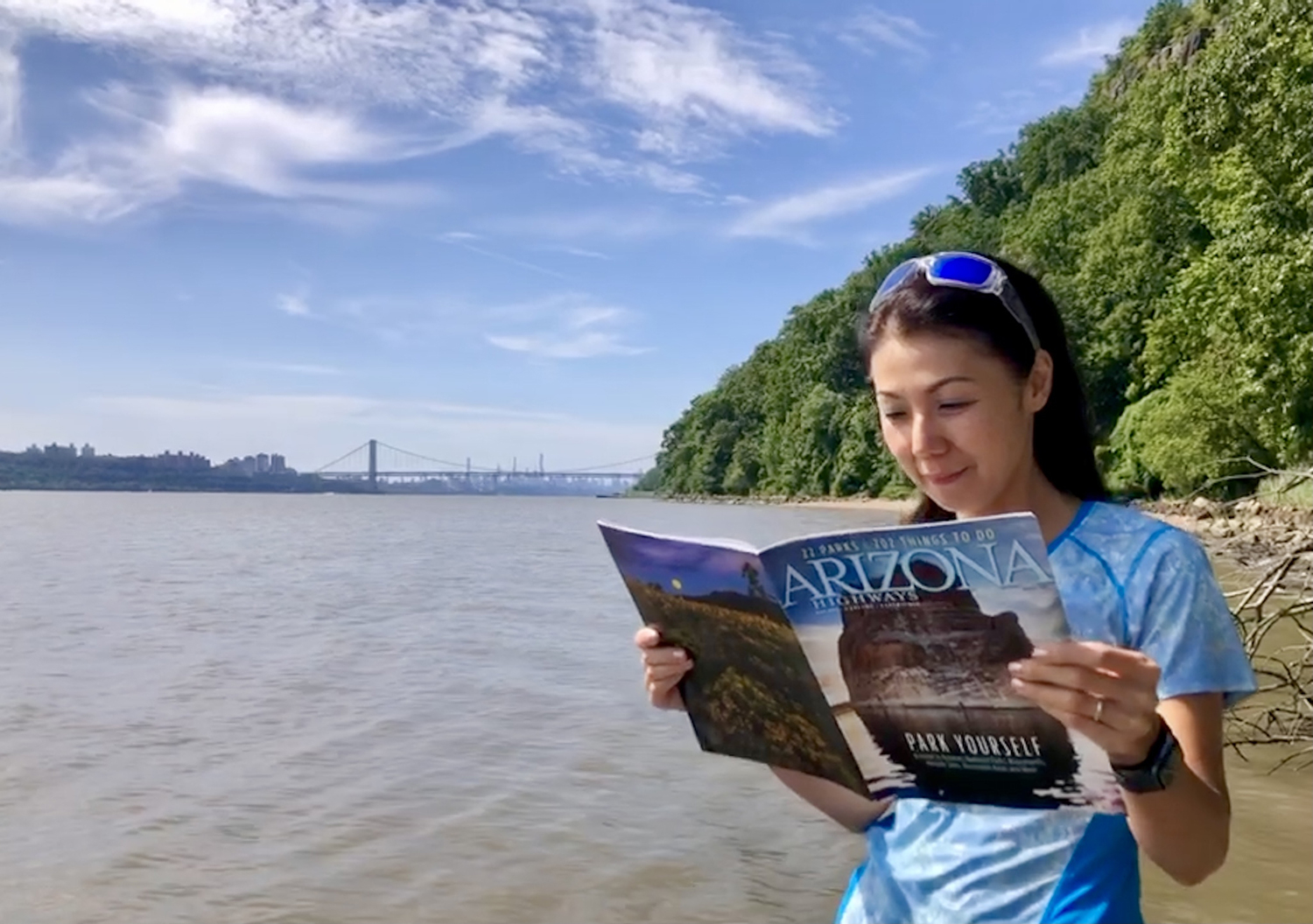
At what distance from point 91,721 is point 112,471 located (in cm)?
12727

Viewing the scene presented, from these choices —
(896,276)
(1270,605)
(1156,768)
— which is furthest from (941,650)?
(1270,605)

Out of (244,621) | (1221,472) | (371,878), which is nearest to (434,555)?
(244,621)

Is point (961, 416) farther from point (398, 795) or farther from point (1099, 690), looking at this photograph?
point (398, 795)

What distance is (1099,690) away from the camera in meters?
1.19

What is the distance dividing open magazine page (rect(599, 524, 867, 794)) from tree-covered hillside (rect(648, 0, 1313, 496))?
1.52 ft

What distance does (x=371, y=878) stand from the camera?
4.91 metres

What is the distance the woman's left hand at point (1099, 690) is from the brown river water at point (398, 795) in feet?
11.2

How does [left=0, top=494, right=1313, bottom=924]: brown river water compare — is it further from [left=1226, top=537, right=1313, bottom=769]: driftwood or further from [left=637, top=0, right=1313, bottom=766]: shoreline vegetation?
[left=637, top=0, right=1313, bottom=766]: shoreline vegetation

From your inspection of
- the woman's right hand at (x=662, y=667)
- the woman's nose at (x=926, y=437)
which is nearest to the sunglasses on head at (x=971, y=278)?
the woman's nose at (x=926, y=437)

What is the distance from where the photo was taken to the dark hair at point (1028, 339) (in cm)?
150

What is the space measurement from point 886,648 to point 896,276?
529 mm

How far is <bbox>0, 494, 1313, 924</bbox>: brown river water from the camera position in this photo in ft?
15.2

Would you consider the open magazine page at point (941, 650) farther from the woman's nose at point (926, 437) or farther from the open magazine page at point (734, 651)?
the woman's nose at point (926, 437)

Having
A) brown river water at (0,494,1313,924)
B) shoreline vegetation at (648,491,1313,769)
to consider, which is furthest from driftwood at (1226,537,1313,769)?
brown river water at (0,494,1313,924)
